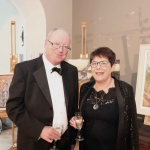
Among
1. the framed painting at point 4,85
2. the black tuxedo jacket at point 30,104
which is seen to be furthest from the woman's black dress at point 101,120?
the framed painting at point 4,85

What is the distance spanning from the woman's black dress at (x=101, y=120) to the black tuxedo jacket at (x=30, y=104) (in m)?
0.34

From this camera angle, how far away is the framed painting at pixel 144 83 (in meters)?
2.38

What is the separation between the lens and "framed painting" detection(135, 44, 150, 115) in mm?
2383

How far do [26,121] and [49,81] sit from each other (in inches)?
14.5

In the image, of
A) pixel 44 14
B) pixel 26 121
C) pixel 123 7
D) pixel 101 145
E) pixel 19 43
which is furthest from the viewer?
pixel 19 43

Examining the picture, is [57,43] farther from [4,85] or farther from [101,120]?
[4,85]

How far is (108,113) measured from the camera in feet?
5.60

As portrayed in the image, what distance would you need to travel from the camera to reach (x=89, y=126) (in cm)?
178

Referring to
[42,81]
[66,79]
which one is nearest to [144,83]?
[66,79]

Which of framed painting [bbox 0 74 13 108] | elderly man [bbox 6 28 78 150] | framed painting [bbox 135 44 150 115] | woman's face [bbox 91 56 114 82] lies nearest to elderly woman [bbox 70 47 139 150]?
woman's face [bbox 91 56 114 82]

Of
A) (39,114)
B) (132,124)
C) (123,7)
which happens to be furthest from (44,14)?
(132,124)

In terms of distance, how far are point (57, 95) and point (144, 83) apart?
116cm

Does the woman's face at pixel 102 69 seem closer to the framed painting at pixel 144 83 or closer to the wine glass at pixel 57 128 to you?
the wine glass at pixel 57 128

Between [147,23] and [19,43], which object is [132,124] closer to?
[147,23]
